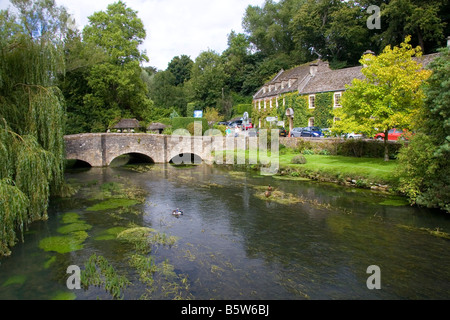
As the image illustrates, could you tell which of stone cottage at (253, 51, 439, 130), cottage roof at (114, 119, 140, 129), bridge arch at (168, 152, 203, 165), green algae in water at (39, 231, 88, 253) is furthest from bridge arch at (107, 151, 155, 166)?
green algae in water at (39, 231, 88, 253)

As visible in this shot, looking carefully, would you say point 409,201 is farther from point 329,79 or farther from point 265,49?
point 265,49

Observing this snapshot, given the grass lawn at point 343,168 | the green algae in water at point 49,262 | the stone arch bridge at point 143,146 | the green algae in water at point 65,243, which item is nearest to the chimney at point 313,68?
the stone arch bridge at point 143,146

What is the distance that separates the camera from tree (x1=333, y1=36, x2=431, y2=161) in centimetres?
2397

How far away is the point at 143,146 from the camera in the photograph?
124ft

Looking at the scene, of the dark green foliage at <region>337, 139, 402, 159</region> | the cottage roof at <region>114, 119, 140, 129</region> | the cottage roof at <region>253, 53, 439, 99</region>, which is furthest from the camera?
the cottage roof at <region>114, 119, 140, 129</region>

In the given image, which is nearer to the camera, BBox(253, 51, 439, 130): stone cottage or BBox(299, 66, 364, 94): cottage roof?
BBox(299, 66, 364, 94): cottage roof

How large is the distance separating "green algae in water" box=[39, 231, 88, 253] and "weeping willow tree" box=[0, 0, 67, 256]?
3.71 ft

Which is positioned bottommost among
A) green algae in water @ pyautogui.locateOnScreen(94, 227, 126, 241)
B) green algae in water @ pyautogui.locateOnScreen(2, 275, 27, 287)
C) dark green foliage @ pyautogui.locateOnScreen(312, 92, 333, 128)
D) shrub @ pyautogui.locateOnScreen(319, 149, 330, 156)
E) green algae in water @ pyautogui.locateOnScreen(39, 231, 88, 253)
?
green algae in water @ pyautogui.locateOnScreen(2, 275, 27, 287)

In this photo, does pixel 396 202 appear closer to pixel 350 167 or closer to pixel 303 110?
pixel 350 167

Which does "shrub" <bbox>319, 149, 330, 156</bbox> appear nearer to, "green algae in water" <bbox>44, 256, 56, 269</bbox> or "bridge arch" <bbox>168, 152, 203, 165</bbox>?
"bridge arch" <bbox>168, 152, 203, 165</bbox>

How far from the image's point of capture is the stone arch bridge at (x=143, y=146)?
33844mm

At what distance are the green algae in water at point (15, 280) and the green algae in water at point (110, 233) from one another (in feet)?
12.0

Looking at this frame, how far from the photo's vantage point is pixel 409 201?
19.2m

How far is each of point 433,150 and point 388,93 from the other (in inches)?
344
